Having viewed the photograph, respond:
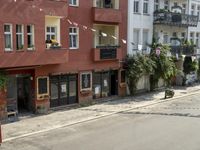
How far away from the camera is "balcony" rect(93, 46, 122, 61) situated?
1088 inches

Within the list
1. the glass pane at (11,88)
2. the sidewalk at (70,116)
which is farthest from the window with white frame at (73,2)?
the sidewalk at (70,116)

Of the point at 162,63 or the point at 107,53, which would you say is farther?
the point at 162,63

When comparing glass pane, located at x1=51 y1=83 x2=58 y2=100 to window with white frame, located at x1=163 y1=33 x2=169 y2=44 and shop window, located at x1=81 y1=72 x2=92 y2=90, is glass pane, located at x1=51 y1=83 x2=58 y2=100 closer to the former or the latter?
shop window, located at x1=81 y1=72 x2=92 y2=90

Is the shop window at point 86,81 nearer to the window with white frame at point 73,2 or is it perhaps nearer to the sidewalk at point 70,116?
the sidewalk at point 70,116

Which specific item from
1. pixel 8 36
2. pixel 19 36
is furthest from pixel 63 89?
pixel 8 36

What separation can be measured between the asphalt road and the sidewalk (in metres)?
0.76

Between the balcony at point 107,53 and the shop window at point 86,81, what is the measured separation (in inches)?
53.0

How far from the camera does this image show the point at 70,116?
912 inches

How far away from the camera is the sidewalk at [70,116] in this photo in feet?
64.1

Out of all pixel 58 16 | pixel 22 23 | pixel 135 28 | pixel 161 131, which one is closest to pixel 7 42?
pixel 22 23

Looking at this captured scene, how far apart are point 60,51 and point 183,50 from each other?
18.2 m

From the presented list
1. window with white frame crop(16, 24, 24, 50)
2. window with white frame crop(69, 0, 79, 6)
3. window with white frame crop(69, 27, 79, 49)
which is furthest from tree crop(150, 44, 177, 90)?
window with white frame crop(16, 24, 24, 50)

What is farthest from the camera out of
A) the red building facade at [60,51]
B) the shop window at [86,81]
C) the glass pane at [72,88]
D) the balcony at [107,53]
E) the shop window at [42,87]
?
the balcony at [107,53]

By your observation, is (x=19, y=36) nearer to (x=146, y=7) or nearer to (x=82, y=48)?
(x=82, y=48)
